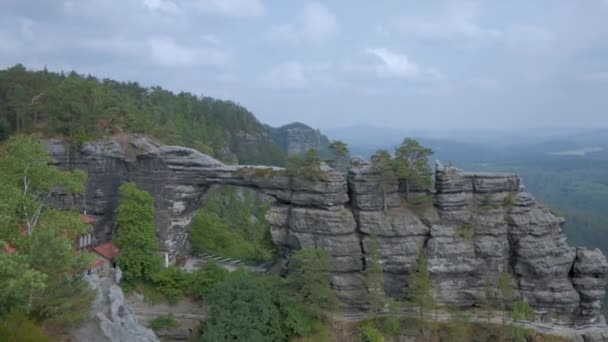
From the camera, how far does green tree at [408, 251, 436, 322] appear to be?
23.7 m

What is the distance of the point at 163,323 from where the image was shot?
24.7 meters

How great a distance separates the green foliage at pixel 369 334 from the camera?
24141mm

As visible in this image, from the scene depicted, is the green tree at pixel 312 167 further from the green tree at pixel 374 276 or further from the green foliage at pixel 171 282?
the green foliage at pixel 171 282

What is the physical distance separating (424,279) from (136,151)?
705 inches

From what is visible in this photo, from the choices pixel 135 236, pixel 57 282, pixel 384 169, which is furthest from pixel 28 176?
pixel 384 169

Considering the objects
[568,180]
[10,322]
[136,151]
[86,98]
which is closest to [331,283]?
[136,151]

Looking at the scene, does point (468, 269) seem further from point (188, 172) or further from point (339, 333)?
point (188, 172)

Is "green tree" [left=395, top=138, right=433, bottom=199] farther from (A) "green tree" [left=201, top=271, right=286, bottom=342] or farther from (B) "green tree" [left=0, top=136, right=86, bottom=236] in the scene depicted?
(B) "green tree" [left=0, top=136, right=86, bottom=236]

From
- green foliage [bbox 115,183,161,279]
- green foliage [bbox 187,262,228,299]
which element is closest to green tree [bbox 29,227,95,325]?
green foliage [bbox 115,183,161,279]

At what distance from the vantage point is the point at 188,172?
2756cm

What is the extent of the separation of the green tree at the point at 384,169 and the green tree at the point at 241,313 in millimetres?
8312

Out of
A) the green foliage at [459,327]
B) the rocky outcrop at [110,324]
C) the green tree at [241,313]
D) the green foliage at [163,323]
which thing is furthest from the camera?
the green foliage at [163,323]

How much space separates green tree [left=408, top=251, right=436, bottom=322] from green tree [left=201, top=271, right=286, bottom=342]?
273 inches

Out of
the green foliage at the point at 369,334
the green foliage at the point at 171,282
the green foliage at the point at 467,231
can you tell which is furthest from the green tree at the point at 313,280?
the green foliage at the point at 467,231
